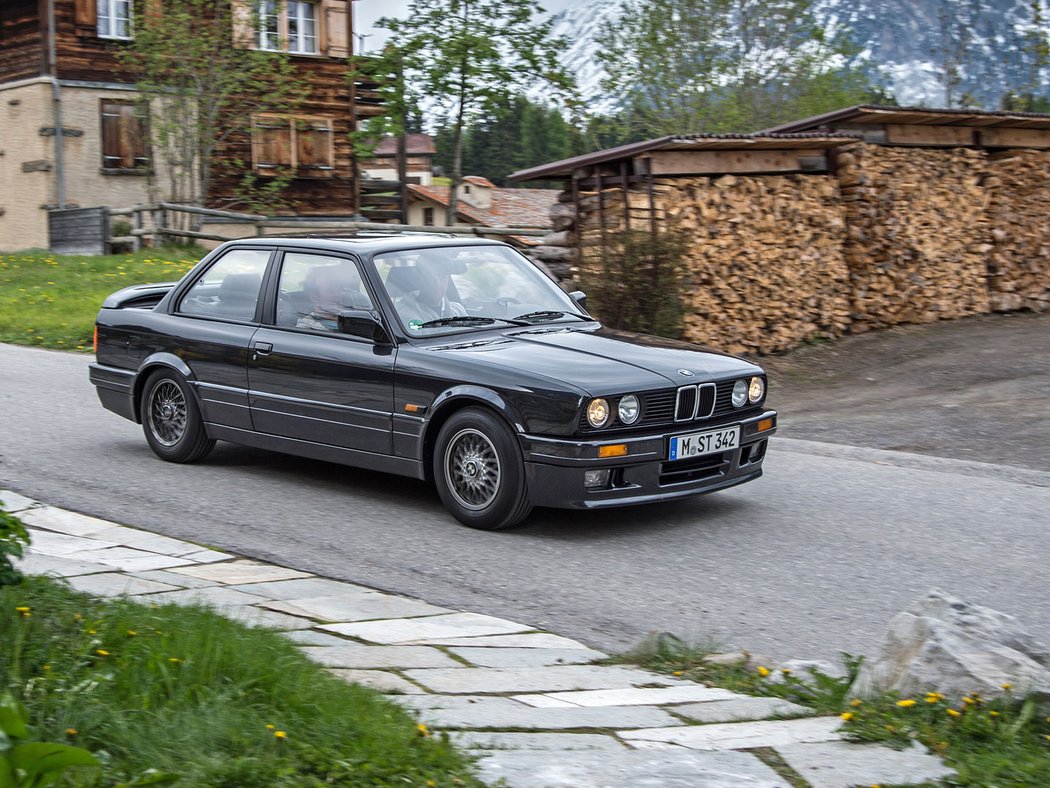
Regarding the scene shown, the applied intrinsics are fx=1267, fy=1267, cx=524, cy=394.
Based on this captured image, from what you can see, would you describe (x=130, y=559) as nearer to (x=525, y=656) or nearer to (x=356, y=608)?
(x=356, y=608)

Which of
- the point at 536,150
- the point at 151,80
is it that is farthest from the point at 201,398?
the point at 536,150

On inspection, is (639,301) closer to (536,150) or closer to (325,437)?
(325,437)

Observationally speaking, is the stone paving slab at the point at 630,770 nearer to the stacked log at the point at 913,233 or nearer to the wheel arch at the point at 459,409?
the wheel arch at the point at 459,409

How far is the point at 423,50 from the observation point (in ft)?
118

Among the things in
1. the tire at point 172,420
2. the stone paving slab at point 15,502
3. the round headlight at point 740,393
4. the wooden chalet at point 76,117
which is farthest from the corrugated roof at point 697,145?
the wooden chalet at point 76,117

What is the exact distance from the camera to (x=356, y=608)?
525 centimetres

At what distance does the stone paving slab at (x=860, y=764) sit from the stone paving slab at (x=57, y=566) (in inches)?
128

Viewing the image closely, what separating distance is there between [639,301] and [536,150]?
94914 millimetres

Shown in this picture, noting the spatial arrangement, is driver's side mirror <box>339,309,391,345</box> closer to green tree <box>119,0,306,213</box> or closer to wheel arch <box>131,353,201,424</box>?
wheel arch <box>131,353,201,424</box>

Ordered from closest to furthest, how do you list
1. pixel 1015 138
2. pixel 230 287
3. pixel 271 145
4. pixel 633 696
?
pixel 633 696 < pixel 230 287 < pixel 1015 138 < pixel 271 145

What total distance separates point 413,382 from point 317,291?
117 centimetres

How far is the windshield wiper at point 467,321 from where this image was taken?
24.4 feet

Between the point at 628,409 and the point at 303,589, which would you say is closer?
the point at 303,589

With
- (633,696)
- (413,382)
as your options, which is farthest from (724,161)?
(633,696)
